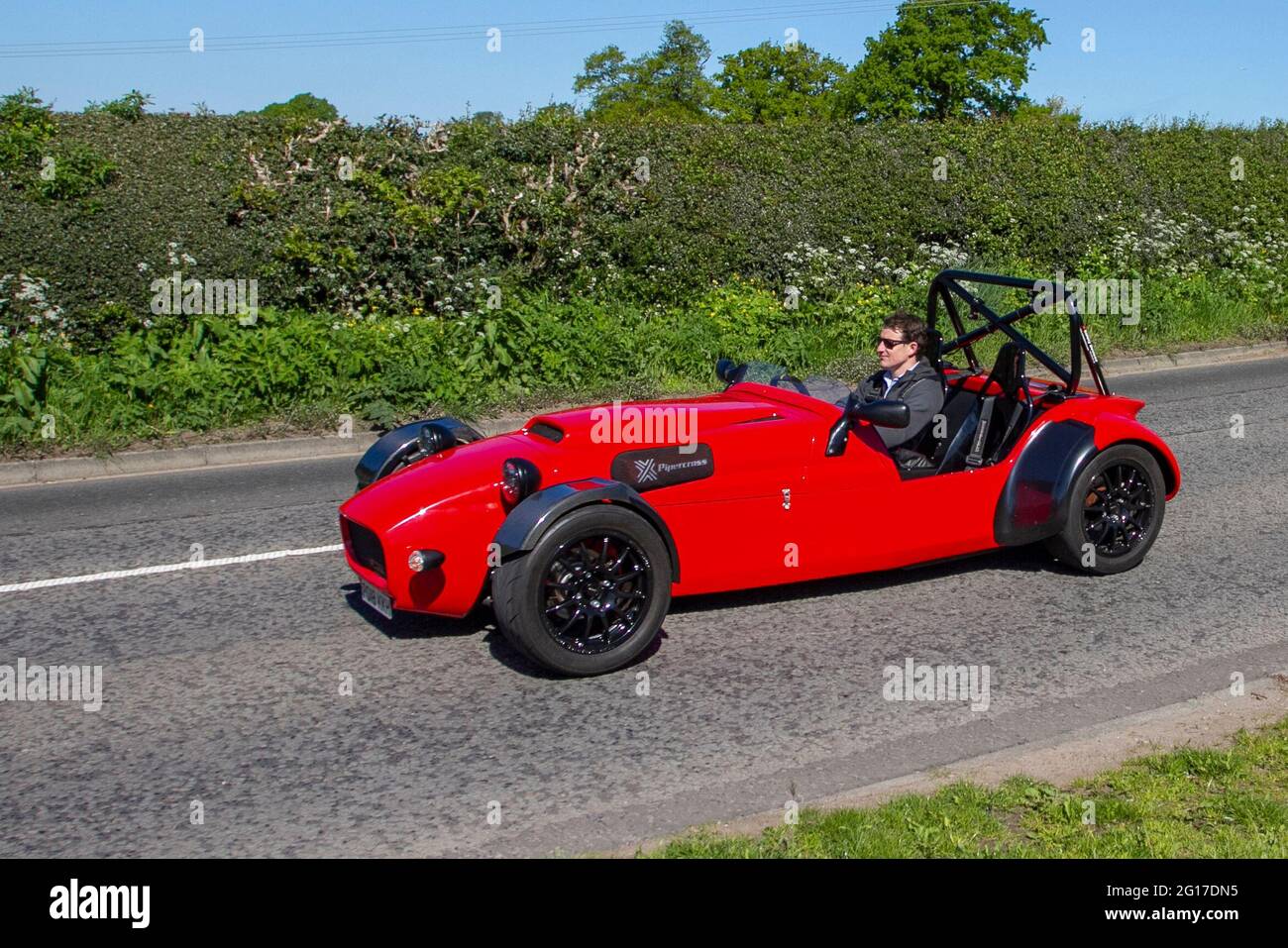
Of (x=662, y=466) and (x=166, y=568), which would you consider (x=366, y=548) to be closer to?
(x=662, y=466)

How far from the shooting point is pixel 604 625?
224 inches

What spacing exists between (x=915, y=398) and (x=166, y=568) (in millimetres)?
4387

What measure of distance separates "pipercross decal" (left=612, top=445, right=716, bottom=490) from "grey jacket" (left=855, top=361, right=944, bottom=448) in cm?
111

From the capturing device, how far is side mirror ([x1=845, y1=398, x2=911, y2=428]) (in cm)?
626

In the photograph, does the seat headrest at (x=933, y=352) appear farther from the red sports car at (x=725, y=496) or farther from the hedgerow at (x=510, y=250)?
the hedgerow at (x=510, y=250)

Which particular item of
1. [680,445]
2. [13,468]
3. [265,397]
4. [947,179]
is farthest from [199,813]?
[947,179]

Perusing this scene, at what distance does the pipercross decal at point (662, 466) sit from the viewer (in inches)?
231

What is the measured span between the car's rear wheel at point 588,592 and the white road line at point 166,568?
9.10ft

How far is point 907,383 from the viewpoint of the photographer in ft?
22.6

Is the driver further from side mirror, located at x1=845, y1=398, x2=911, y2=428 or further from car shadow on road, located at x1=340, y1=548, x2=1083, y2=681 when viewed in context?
car shadow on road, located at x1=340, y1=548, x2=1083, y2=681

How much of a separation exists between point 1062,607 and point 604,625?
2556 millimetres

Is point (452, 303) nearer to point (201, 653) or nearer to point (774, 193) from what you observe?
point (774, 193)

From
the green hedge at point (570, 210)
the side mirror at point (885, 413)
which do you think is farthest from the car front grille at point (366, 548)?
the green hedge at point (570, 210)

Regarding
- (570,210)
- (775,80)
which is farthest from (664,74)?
(570,210)
